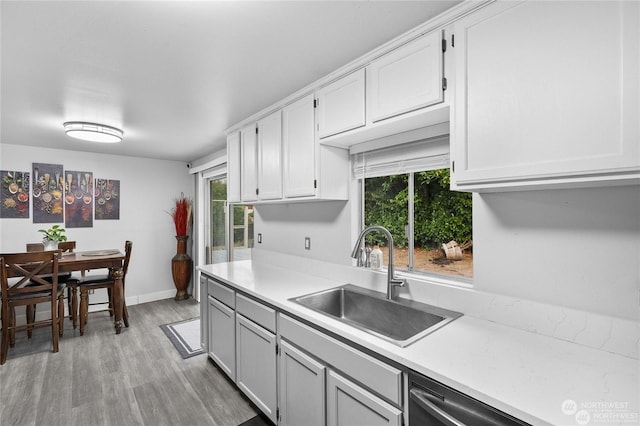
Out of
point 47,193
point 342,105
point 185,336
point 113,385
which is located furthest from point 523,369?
point 47,193

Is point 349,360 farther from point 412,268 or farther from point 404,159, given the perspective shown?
point 404,159

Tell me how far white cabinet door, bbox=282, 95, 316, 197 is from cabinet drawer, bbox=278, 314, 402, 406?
0.93 meters

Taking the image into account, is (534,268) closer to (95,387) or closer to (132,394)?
(132,394)

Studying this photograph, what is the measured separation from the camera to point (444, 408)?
1.00 m

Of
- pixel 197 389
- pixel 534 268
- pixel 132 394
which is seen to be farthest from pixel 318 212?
pixel 132 394

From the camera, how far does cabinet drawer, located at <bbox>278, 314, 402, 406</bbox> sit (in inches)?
45.7

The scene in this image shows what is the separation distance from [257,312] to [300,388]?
55cm

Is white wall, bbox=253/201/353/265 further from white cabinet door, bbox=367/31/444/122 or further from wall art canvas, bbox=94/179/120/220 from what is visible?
wall art canvas, bbox=94/179/120/220

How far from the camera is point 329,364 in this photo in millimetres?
1442

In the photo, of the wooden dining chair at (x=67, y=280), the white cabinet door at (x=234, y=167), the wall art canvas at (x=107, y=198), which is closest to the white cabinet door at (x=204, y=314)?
the white cabinet door at (x=234, y=167)

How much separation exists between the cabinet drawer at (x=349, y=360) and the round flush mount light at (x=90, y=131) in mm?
2734

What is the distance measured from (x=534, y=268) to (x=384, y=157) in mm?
1085

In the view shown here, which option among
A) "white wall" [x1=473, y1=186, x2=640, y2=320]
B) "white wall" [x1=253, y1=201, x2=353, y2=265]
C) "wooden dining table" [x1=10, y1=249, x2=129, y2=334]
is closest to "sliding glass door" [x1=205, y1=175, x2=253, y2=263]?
"white wall" [x1=253, y1=201, x2=353, y2=265]

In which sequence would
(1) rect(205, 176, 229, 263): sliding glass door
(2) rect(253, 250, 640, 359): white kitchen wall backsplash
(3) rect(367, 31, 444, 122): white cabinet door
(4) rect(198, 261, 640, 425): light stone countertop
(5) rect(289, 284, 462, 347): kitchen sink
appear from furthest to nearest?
(1) rect(205, 176, 229, 263): sliding glass door
(5) rect(289, 284, 462, 347): kitchen sink
(3) rect(367, 31, 444, 122): white cabinet door
(2) rect(253, 250, 640, 359): white kitchen wall backsplash
(4) rect(198, 261, 640, 425): light stone countertop
